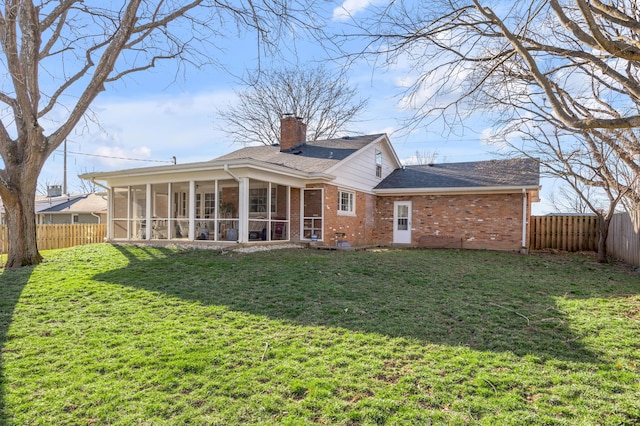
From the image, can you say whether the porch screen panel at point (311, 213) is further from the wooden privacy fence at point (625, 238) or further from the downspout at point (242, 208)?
Result: the wooden privacy fence at point (625, 238)

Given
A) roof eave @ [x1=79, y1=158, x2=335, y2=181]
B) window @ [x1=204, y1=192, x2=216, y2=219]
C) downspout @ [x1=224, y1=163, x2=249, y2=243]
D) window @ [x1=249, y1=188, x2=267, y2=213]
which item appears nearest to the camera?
roof eave @ [x1=79, y1=158, x2=335, y2=181]

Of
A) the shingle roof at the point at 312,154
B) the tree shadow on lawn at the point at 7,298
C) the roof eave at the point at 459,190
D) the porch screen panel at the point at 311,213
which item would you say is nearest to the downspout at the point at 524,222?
the roof eave at the point at 459,190

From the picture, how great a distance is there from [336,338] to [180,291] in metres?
3.56

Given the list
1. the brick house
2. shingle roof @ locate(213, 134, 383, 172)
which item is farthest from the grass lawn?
shingle roof @ locate(213, 134, 383, 172)

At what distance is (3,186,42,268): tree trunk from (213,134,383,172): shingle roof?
5.70 metres

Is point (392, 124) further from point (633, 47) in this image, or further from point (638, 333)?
point (638, 333)

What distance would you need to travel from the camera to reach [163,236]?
1481cm

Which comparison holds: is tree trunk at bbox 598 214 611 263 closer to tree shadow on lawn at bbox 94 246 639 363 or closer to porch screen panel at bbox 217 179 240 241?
tree shadow on lawn at bbox 94 246 639 363

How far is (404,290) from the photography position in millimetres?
7273

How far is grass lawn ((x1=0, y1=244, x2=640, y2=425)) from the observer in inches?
128

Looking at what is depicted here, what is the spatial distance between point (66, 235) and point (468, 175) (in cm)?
1707

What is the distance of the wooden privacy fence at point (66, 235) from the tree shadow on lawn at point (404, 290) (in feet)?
25.1

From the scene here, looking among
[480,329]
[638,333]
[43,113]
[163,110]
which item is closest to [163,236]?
[163,110]

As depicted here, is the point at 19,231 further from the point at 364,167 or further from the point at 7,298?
the point at 364,167
